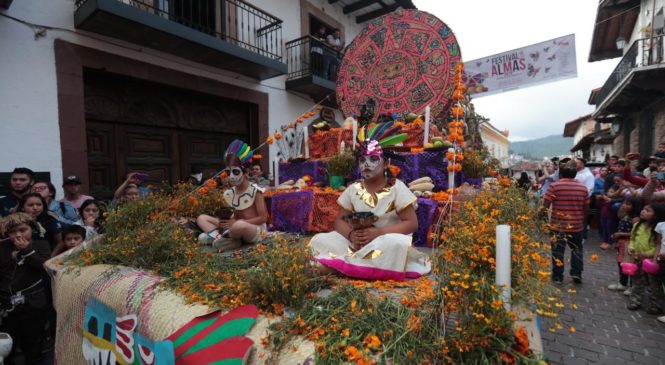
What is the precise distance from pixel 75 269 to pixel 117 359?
3.86ft

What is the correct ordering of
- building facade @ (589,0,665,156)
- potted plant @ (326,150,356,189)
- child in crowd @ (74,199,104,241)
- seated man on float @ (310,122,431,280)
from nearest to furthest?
seated man on float @ (310,122,431,280) → child in crowd @ (74,199,104,241) → potted plant @ (326,150,356,189) → building facade @ (589,0,665,156)

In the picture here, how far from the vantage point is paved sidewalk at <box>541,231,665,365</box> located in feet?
9.87

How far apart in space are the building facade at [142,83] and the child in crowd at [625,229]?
7239mm

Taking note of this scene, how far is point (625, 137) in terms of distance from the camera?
47.0 feet

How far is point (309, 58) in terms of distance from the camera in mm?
9930

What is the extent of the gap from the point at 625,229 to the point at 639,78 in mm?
8580

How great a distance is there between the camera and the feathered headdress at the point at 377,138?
3.14 meters

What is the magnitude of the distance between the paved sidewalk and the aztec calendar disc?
3308mm

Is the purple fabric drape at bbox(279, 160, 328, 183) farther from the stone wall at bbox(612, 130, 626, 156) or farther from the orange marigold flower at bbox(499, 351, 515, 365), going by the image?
the stone wall at bbox(612, 130, 626, 156)

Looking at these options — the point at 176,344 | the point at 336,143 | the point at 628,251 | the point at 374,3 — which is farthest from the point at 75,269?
the point at 374,3

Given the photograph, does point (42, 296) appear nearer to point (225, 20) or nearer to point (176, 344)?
point (176, 344)

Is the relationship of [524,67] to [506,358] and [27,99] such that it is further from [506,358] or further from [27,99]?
[27,99]

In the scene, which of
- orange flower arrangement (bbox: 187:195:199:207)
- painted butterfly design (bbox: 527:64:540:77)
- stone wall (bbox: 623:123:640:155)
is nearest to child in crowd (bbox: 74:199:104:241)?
orange flower arrangement (bbox: 187:195:199:207)

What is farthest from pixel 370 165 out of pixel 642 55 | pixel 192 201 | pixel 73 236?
pixel 642 55
